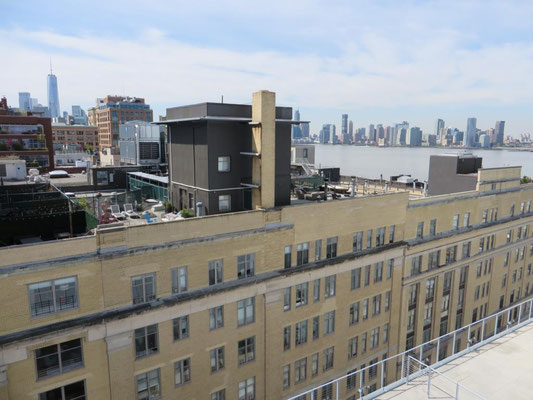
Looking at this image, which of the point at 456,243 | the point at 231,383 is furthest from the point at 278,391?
the point at 456,243

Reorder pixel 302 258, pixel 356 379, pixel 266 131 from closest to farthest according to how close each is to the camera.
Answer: pixel 266 131, pixel 302 258, pixel 356 379

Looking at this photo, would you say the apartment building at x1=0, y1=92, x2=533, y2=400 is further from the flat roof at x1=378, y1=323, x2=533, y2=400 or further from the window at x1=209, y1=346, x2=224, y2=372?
the flat roof at x1=378, y1=323, x2=533, y2=400

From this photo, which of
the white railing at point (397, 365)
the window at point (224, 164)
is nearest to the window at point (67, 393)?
the white railing at point (397, 365)

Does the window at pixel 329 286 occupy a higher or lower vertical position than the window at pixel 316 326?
higher

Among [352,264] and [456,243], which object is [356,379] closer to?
[352,264]

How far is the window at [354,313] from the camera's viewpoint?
3319cm

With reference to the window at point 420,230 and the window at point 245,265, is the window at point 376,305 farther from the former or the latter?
the window at point 245,265

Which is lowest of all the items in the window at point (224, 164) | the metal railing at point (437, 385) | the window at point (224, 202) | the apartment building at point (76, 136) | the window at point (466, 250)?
the metal railing at point (437, 385)

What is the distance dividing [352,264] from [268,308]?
8698 mm

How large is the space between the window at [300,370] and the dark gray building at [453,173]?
85.9ft

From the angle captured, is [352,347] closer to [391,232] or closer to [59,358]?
[391,232]

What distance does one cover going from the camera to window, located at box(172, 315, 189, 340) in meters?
23.6

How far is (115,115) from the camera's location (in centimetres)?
17562

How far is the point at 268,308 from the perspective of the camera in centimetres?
2752
